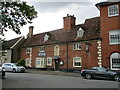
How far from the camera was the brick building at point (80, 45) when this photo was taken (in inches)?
976

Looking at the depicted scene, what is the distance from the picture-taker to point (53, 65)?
33.7 meters

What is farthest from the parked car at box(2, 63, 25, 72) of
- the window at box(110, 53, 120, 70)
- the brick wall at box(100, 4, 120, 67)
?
the window at box(110, 53, 120, 70)

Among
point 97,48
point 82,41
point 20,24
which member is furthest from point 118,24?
point 20,24

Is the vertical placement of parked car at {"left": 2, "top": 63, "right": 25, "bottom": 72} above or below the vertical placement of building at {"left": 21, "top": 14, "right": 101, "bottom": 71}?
below

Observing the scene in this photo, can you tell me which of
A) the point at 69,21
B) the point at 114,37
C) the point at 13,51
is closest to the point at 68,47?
the point at 69,21

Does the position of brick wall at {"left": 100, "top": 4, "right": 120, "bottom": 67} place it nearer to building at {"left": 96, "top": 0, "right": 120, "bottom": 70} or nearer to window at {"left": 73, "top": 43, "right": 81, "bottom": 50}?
building at {"left": 96, "top": 0, "right": 120, "bottom": 70}

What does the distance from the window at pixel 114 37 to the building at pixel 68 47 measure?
2.02 meters

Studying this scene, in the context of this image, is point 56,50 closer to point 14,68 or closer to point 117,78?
point 14,68

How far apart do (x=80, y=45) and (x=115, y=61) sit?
713 cm

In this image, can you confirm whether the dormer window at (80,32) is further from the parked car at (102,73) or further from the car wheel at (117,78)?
the car wheel at (117,78)

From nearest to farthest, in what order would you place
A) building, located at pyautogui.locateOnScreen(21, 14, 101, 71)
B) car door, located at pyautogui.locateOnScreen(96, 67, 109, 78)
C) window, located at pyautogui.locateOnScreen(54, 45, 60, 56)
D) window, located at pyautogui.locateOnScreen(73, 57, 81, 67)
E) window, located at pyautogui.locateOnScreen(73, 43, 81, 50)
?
car door, located at pyautogui.locateOnScreen(96, 67, 109, 78)
building, located at pyautogui.locateOnScreen(21, 14, 101, 71)
window, located at pyautogui.locateOnScreen(73, 57, 81, 67)
window, located at pyautogui.locateOnScreen(73, 43, 81, 50)
window, located at pyautogui.locateOnScreen(54, 45, 60, 56)

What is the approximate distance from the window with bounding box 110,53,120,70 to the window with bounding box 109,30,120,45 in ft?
5.86

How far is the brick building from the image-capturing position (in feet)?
81.3

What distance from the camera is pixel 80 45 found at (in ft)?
97.0
